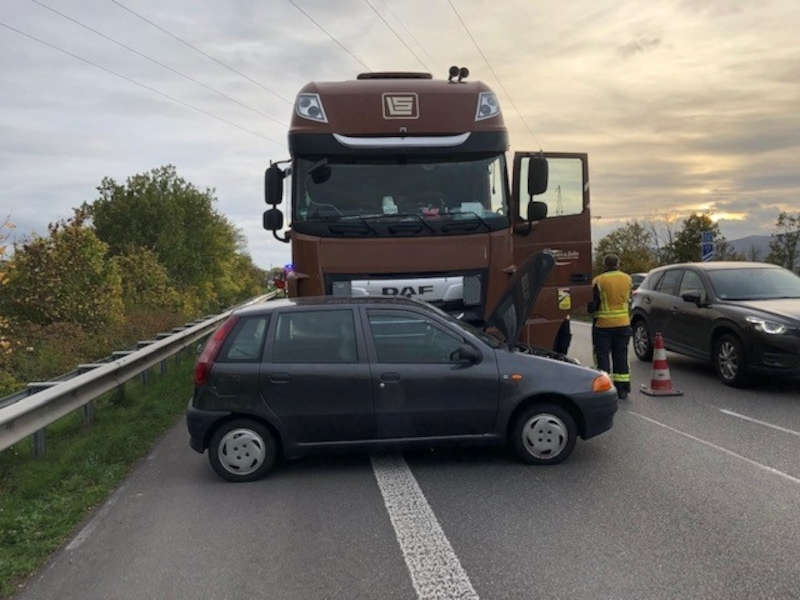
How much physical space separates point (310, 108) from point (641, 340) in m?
7.39

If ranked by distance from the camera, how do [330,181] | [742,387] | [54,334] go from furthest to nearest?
1. [54,334]
2. [742,387]
3. [330,181]

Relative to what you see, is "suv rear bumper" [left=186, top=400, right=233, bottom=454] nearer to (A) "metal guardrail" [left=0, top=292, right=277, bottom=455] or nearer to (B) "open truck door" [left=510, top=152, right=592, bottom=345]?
(A) "metal guardrail" [left=0, top=292, right=277, bottom=455]

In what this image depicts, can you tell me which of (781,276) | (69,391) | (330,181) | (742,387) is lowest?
(742,387)

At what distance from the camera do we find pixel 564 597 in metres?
3.69

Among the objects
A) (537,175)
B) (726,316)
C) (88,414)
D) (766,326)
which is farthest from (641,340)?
(88,414)

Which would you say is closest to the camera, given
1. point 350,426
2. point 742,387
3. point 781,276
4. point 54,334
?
point 350,426

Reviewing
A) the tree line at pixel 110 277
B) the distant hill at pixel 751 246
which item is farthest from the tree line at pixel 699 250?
the tree line at pixel 110 277

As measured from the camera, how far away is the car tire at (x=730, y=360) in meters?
9.44

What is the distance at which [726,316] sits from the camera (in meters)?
9.82

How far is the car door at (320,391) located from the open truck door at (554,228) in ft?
9.83

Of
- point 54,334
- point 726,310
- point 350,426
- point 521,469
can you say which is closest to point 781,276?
point 726,310

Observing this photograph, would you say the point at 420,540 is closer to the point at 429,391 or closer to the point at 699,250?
the point at 429,391

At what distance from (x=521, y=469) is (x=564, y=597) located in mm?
2401

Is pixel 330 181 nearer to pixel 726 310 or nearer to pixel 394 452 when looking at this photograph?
pixel 394 452
